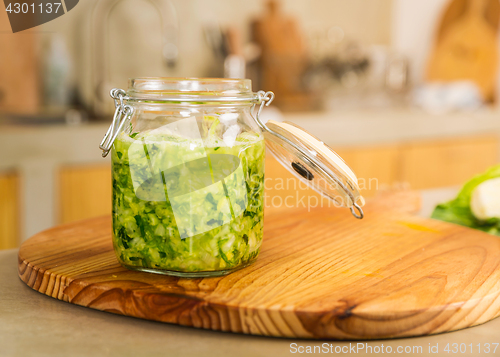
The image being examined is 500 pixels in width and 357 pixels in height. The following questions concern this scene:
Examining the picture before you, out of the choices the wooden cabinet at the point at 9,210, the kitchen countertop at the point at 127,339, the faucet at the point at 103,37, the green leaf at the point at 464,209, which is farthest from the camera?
the faucet at the point at 103,37

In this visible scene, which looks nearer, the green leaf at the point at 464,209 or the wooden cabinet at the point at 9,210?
the green leaf at the point at 464,209

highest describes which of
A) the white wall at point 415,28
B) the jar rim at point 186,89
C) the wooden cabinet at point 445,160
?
the white wall at point 415,28

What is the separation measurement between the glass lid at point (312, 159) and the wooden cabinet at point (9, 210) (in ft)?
4.55

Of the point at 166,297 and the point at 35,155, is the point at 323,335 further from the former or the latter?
the point at 35,155

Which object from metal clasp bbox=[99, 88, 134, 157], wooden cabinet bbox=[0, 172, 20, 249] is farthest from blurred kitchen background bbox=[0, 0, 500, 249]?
metal clasp bbox=[99, 88, 134, 157]

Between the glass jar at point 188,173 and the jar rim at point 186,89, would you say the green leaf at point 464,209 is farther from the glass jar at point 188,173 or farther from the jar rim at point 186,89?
the jar rim at point 186,89

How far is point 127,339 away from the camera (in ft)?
1.73

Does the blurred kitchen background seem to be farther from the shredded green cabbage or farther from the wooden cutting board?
the shredded green cabbage

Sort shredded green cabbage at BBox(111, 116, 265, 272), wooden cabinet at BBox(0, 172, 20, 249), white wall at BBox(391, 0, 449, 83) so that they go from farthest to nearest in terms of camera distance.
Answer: white wall at BBox(391, 0, 449, 83) → wooden cabinet at BBox(0, 172, 20, 249) → shredded green cabbage at BBox(111, 116, 265, 272)

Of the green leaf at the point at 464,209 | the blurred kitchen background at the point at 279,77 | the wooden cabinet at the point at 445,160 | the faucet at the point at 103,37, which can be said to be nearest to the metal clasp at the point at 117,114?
the green leaf at the point at 464,209

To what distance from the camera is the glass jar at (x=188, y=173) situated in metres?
0.62

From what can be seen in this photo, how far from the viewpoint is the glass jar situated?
62cm

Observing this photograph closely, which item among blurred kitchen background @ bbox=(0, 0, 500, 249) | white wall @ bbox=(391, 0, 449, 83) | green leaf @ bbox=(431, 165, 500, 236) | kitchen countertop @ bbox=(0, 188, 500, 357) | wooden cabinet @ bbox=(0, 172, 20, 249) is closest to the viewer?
kitchen countertop @ bbox=(0, 188, 500, 357)

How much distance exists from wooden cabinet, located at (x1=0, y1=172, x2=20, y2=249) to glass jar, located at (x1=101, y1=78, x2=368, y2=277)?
51.9 inches
